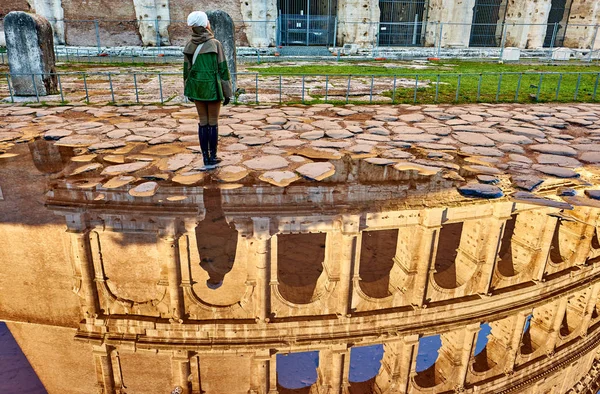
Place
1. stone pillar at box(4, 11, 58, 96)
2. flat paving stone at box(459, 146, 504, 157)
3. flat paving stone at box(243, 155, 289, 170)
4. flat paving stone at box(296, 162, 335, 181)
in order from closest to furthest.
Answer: flat paving stone at box(296, 162, 335, 181), flat paving stone at box(243, 155, 289, 170), flat paving stone at box(459, 146, 504, 157), stone pillar at box(4, 11, 58, 96)

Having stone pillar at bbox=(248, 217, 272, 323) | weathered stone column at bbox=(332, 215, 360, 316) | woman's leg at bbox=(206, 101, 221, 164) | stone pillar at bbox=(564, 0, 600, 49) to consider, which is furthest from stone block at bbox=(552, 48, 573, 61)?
stone pillar at bbox=(248, 217, 272, 323)

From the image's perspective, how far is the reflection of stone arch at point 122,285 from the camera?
140 inches

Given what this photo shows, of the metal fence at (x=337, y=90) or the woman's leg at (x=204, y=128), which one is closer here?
the woman's leg at (x=204, y=128)

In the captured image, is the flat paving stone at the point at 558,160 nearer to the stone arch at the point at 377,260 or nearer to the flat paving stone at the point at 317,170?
the stone arch at the point at 377,260

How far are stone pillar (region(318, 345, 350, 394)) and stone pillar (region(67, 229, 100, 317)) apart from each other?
173 centimetres

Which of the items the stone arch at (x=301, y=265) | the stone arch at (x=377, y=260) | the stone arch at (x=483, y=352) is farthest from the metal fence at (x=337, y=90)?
the stone arch at (x=483, y=352)

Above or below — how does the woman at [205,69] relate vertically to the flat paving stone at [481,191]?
above

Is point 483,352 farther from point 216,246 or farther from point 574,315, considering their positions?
point 216,246

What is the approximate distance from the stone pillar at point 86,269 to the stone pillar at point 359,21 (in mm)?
17882

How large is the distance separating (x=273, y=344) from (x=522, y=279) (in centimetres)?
246

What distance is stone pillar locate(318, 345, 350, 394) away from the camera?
9.81 ft

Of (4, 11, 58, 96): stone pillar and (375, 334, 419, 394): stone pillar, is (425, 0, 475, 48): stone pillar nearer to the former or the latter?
(4, 11, 58, 96): stone pillar

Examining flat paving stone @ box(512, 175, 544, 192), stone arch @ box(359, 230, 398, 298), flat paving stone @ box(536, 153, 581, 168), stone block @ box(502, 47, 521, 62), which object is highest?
stone block @ box(502, 47, 521, 62)

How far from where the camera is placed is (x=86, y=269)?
11.8 ft
